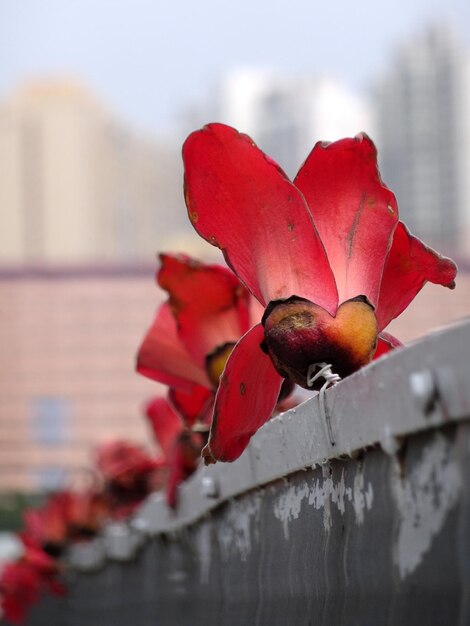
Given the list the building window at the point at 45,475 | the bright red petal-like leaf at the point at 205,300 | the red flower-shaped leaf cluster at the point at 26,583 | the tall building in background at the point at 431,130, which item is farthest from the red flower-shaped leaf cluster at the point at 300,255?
the tall building in background at the point at 431,130

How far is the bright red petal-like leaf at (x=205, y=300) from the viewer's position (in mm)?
1230

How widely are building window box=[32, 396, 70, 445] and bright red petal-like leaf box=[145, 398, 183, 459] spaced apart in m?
25.0

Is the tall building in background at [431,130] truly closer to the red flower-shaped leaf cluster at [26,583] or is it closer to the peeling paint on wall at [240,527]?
the red flower-shaped leaf cluster at [26,583]

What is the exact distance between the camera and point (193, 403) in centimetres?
139

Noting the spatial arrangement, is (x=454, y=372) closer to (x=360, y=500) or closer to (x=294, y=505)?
(x=360, y=500)

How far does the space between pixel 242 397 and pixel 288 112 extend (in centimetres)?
8001

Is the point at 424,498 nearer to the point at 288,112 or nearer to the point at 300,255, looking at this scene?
the point at 300,255

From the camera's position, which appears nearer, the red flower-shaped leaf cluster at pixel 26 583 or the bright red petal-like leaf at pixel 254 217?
the bright red petal-like leaf at pixel 254 217

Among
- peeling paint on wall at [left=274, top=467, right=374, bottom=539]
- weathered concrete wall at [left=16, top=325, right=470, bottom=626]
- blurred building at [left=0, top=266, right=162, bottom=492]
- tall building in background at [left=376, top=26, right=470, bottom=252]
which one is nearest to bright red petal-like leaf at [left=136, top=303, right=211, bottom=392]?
weathered concrete wall at [left=16, top=325, right=470, bottom=626]

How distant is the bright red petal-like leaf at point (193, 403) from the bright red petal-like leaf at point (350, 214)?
A: 1.51 ft

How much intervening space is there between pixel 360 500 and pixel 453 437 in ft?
0.60

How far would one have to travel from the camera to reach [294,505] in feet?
3.23

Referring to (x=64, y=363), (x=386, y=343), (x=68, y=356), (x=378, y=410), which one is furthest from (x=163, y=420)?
(x=64, y=363)

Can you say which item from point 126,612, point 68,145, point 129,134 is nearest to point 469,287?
point 126,612
